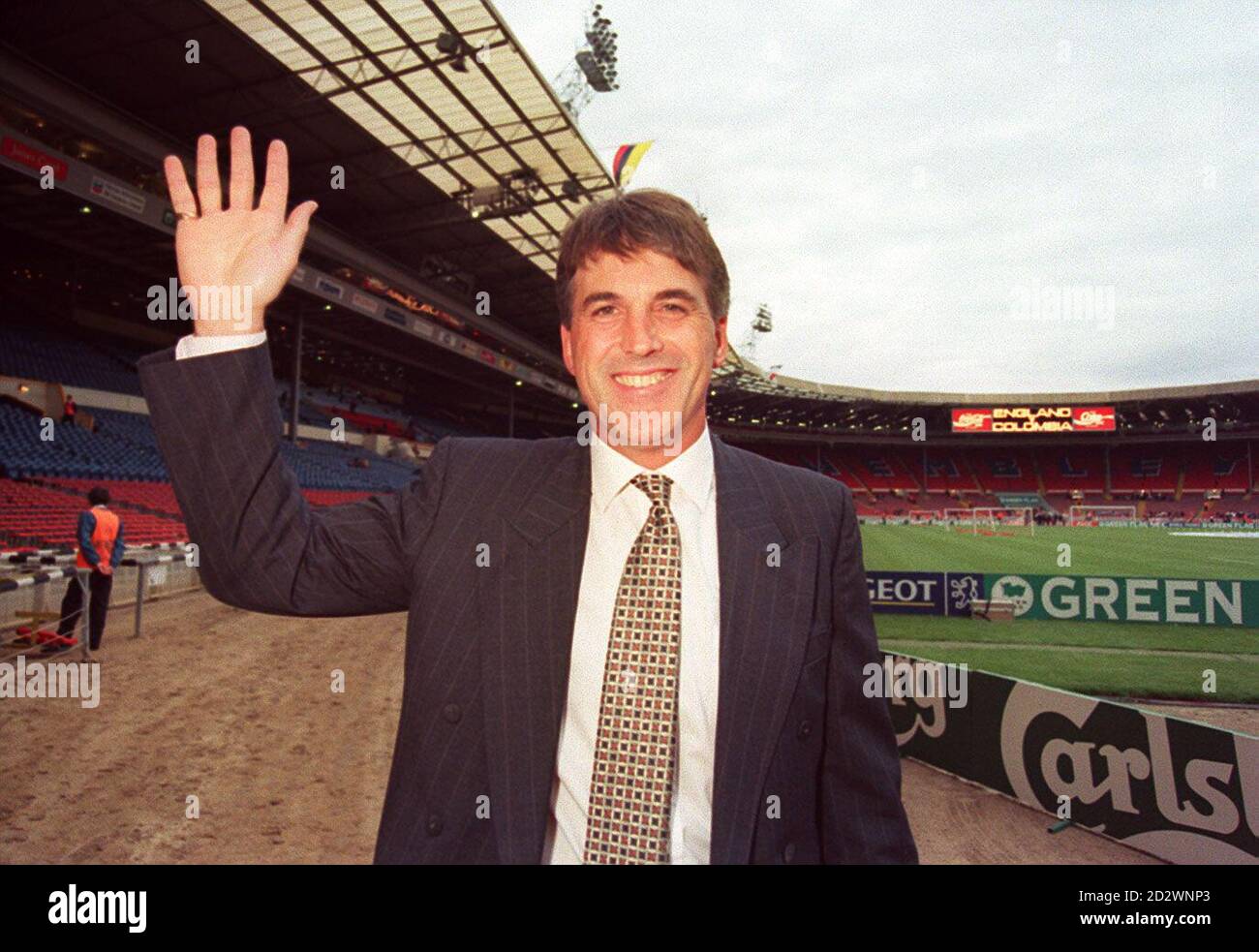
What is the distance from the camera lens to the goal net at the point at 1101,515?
2027 inches

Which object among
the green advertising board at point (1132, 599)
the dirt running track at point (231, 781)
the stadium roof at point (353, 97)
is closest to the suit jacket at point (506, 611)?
the dirt running track at point (231, 781)

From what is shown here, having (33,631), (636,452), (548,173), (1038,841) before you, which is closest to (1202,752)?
(1038,841)

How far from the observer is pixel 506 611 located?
1651 millimetres

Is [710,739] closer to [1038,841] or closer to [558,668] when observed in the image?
[558,668]

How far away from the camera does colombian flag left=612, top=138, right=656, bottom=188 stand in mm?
23406

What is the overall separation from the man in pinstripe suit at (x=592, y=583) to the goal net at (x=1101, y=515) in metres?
59.0

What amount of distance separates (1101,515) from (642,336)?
6673 centimetres

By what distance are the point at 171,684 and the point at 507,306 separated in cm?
3256

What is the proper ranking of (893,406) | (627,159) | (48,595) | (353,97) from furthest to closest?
(893,406), (627,159), (353,97), (48,595)

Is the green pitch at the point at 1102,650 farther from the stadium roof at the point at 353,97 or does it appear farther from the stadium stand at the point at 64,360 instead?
the stadium stand at the point at 64,360

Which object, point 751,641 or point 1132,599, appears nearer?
point 751,641

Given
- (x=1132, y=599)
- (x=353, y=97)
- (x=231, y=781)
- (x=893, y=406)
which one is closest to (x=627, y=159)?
(x=353, y=97)

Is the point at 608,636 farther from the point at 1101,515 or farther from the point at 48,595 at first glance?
the point at 1101,515

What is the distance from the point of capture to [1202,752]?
474 cm
